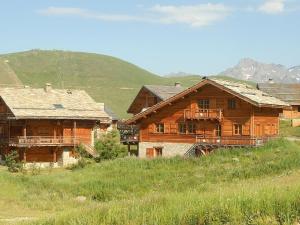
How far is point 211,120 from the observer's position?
4800cm

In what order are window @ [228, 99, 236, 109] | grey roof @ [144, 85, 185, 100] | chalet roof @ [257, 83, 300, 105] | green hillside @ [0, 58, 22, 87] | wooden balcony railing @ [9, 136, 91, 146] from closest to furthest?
window @ [228, 99, 236, 109], wooden balcony railing @ [9, 136, 91, 146], grey roof @ [144, 85, 185, 100], chalet roof @ [257, 83, 300, 105], green hillside @ [0, 58, 22, 87]

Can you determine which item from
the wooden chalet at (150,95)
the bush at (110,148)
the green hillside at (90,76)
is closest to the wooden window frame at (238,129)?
the bush at (110,148)

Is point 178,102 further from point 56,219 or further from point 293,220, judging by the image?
point 293,220

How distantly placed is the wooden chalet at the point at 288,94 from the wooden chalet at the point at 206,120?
75.3ft

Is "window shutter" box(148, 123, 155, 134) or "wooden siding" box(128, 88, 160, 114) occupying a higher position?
"wooden siding" box(128, 88, 160, 114)

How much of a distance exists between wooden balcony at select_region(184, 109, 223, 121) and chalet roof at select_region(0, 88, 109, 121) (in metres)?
10.1

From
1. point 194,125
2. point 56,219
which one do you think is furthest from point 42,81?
point 56,219

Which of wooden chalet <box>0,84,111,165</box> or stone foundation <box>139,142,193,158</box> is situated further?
wooden chalet <box>0,84,111,165</box>

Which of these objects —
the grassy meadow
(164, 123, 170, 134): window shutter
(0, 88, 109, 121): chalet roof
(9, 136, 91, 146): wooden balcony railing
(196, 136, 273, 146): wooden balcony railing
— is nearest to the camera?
the grassy meadow

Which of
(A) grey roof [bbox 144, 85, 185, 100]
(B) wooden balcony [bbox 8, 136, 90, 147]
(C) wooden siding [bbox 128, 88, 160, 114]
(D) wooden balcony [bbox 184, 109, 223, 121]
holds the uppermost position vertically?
Answer: (A) grey roof [bbox 144, 85, 185, 100]

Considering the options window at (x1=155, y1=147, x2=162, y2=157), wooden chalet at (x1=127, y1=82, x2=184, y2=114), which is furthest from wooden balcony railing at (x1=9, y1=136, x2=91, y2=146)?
wooden chalet at (x1=127, y1=82, x2=184, y2=114)

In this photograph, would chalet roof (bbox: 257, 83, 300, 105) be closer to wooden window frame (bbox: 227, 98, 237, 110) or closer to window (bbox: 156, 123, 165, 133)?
wooden window frame (bbox: 227, 98, 237, 110)

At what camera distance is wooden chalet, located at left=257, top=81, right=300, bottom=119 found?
74.1m

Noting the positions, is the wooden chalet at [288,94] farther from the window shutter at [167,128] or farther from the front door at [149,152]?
the front door at [149,152]
